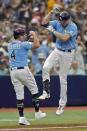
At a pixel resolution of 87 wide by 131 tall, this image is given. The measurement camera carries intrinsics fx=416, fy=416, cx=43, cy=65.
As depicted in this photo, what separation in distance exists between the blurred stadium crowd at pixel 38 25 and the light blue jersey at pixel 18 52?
414 centimetres

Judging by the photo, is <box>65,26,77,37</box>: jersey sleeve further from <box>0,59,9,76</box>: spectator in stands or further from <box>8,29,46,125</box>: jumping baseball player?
<box>0,59,9,76</box>: spectator in stands

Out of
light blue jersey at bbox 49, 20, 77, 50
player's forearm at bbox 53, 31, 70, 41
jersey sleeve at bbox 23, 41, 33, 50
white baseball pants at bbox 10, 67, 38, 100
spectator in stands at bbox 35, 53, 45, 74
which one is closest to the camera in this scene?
jersey sleeve at bbox 23, 41, 33, 50

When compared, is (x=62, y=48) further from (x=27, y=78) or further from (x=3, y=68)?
(x=3, y=68)

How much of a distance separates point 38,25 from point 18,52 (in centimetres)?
707

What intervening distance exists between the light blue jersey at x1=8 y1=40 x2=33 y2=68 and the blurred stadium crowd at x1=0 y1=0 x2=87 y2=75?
13.6ft

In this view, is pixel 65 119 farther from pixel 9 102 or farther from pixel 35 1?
pixel 35 1

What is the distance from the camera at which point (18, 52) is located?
9352mm

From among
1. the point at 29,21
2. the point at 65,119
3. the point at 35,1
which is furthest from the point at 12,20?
the point at 65,119

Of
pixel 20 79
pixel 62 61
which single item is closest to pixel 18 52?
pixel 20 79

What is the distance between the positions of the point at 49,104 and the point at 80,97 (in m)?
1.09

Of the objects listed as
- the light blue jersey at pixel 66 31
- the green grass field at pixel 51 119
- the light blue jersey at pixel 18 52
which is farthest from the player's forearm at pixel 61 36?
the green grass field at pixel 51 119

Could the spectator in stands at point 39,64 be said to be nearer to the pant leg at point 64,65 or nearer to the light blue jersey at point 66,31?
the pant leg at point 64,65

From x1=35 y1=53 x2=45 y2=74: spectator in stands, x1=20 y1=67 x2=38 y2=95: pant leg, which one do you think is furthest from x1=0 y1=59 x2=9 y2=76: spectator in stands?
x1=20 y1=67 x2=38 y2=95: pant leg

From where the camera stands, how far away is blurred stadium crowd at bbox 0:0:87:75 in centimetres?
1436
